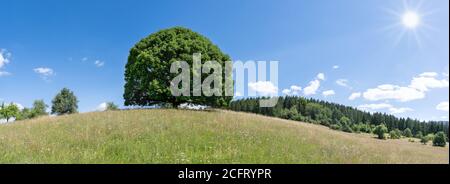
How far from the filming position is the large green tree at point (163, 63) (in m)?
25.1

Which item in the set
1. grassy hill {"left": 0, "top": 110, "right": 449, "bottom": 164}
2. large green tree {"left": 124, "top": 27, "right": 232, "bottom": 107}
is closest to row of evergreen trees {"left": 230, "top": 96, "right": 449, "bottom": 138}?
large green tree {"left": 124, "top": 27, "right": 232, "bottom": 107}

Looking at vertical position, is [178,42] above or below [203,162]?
above

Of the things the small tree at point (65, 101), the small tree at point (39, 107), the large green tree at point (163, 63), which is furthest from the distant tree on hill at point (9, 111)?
the large green tree at point (163, 63)

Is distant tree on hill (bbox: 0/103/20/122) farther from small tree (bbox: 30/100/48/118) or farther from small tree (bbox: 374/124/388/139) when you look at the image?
small tree (bbox: 374/124/388/139)

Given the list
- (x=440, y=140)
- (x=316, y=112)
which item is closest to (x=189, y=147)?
(x=440, y=140)

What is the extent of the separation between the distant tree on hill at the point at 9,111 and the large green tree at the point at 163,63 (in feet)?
167

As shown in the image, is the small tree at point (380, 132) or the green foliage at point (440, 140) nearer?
the green foliage at point (440, 140)

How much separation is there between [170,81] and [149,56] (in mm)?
2366

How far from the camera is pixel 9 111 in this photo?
66125 millimetres

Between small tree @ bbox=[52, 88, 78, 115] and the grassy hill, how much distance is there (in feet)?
156

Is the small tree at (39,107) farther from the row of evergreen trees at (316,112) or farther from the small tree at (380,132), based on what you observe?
the small tree at (380,132)
